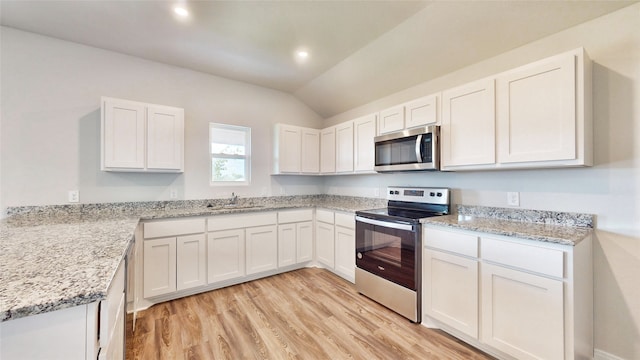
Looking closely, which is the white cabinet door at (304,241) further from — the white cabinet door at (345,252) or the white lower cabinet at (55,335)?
the white lower cabinet at (55,335)

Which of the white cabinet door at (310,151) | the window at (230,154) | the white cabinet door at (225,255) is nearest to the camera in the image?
the white cabinet door at (225,255)

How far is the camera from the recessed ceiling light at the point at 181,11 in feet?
7.11

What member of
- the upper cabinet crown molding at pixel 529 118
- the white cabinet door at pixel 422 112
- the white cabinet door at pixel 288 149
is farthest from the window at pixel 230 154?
the upper cabinet crown molding at pixel 529 118

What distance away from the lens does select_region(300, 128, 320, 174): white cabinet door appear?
404 centimetres

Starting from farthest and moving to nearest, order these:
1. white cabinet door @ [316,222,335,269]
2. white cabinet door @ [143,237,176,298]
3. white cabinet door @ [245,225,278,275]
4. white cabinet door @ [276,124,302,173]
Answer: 1. white cabinet door @ [276,124,302,173]
2. white cabinet door @ [316,222,335,269]
3. white cabinet door @ [245,225,278,275]
4. white cabinet door @ [143,237,176,298]

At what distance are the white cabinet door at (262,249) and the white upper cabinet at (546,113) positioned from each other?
8.86 ft

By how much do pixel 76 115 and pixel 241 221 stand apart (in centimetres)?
210

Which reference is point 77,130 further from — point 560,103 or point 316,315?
point 560,103

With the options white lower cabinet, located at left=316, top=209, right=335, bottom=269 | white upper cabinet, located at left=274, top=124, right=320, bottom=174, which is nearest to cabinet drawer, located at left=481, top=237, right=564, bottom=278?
white lower cabinet, located at left=316, top=209, right=335, bottom=269

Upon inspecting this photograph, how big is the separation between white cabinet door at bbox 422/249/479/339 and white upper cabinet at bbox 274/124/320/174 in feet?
7.68

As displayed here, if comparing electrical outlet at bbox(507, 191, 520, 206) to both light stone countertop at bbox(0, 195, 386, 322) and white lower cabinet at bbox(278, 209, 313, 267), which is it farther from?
light stone countertop at bbox(0, 195, 386, 322)

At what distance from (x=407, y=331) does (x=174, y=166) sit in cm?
299

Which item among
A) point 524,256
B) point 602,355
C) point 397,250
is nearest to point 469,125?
point 524,256

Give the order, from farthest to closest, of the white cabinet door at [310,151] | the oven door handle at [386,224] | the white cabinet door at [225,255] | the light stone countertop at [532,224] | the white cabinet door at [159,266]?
the white cabinet door at [310,151] → the white cabinet door at [225,255] → the white cabinet door at [159,266] → the oven door handle at [386,224] → the light stone countertop at [532,224]
